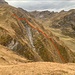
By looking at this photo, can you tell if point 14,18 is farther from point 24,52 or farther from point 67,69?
point 67,69

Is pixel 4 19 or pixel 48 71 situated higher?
pixel 4 19

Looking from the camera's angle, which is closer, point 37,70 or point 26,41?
point 37,70

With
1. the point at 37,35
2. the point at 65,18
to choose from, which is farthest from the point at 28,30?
the point at 65,18

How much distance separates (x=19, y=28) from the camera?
1358 inches

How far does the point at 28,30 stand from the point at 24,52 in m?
9.45

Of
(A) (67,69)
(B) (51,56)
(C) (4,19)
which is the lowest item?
(B) (51,56)

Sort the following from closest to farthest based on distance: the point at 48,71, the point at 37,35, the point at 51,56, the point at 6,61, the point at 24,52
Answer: the point at 48,71
the point at 6,61
the point at 24,52
the point at 51,56
the point at 37,35

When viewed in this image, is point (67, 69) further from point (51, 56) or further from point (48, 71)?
point (51, 56)

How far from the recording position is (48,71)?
1571 centimetres

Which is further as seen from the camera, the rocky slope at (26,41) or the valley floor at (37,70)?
the rocky slope at (26,41)

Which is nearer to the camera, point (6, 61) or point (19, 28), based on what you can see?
point (6, 61)

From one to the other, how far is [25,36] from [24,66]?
18.1 meters

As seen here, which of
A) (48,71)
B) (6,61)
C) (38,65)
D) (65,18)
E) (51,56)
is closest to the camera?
(48,71)

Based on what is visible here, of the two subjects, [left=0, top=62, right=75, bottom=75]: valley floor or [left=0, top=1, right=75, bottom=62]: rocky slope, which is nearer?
[left=0, top=62, right=75, bottom=75]: valley floor
